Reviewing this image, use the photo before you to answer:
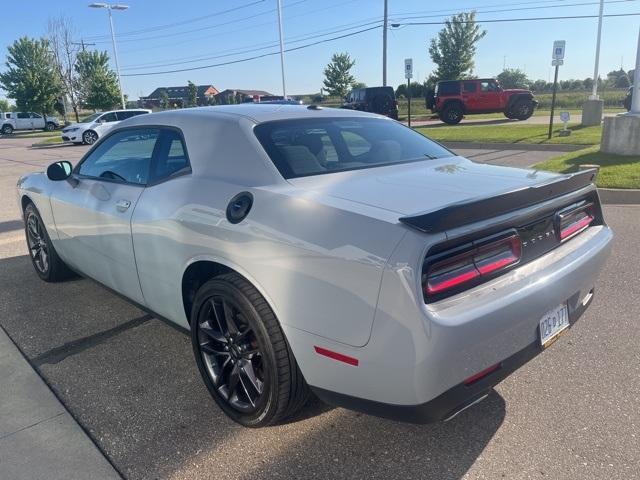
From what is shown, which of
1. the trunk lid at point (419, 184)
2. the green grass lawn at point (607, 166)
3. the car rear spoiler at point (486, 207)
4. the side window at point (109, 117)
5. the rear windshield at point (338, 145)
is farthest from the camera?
the side window at point (109, 117)

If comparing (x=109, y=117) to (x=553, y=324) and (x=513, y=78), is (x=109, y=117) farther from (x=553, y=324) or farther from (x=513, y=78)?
(x=513, y=78)

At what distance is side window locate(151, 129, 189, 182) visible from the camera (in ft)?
9.89

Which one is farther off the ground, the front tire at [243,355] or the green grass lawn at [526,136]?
the front tire at [243,355]

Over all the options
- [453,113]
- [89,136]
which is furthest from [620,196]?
[89,136]

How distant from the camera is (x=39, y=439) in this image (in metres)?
2.59

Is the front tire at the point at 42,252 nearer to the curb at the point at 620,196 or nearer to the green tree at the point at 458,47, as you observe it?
the curb at the point at 620,196

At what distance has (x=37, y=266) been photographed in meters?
4.86

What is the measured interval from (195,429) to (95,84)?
146ft

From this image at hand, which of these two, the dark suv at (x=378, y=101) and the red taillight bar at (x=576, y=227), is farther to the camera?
the dark suv at (x=378, y=101)

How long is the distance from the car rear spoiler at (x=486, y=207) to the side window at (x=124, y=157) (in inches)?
76.7

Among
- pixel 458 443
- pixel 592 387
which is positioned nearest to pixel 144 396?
pixel 458 443

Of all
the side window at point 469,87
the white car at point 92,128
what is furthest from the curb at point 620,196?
the white car at point 92,128

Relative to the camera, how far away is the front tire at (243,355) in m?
2.32

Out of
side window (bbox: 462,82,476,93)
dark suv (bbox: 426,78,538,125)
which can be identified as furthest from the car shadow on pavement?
side window (bbox: 462,82,476,93)
